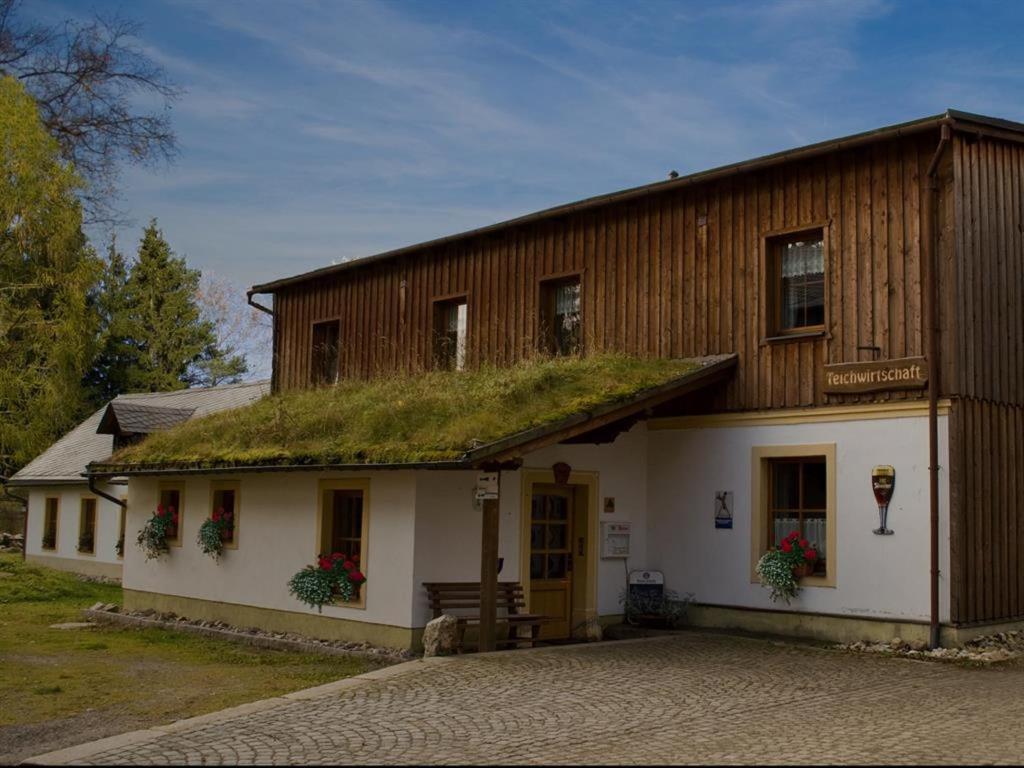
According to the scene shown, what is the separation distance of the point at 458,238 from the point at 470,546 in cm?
684

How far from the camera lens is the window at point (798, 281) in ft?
47.1

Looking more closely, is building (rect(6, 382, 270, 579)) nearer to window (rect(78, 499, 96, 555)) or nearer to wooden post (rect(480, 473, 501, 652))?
window (rect(78, 499, 96, 555))

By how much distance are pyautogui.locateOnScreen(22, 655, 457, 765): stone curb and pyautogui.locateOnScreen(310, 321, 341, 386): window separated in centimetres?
1048

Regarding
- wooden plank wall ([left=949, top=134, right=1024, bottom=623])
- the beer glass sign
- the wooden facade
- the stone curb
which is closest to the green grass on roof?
the wooden facade

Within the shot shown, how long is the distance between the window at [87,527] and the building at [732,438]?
1239 cm

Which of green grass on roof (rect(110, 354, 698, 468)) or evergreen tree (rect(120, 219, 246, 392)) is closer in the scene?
green grass on roof (rect(110, 354, 698, 468))

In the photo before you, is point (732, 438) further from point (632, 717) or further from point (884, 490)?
point (632, 717)

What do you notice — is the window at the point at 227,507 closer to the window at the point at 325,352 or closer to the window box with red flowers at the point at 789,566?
the window at the point at 325,352

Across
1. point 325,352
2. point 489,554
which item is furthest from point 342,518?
point 325,352

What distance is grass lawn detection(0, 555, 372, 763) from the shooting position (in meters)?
9.74

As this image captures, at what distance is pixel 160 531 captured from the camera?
59.1 feet

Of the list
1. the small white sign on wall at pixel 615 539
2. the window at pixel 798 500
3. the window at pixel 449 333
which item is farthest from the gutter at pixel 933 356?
the window at pixel 449 333

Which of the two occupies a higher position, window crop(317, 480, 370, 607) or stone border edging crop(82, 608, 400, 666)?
window crop(317, 480, 370, 607)

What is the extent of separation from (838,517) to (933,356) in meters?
2.19
